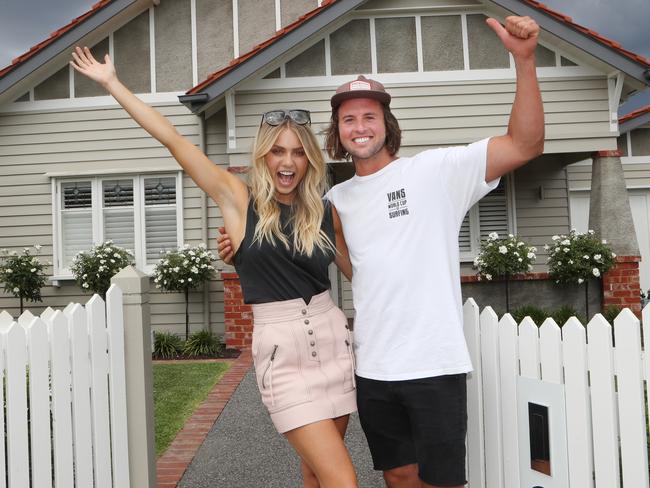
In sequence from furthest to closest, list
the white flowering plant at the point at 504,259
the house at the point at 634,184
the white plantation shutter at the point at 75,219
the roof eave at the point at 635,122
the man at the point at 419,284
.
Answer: the house at the point at 634,184, the roof eave at the point at 635,122, the white plantation shutter at the point at 75,219, the white flowering plant at the point at 504,259, the man at the point at 419,284

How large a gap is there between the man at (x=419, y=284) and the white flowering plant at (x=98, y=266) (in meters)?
7.23

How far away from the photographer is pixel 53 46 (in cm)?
874

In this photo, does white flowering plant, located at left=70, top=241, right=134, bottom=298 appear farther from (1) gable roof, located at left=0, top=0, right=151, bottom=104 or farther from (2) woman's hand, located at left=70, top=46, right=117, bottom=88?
(2) woman's hand, located at left=70, top=46, right=117, bottom=88

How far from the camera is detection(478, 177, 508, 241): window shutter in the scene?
10406 millimetres

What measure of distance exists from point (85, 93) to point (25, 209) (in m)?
2.23

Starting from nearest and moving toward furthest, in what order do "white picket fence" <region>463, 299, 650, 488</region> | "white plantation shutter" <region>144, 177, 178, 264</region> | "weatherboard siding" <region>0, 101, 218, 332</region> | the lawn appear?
"white picket fence" <region>463, 299, 650, 488</region> < the lawn < "weatherboard siding" <region>0, 101, 218, 332</region> < "white plantation shutter" <region>144, 177, 178, 264</region>

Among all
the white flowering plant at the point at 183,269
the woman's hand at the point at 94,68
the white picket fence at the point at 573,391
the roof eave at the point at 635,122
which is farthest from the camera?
the roof eave at the point at 635,122

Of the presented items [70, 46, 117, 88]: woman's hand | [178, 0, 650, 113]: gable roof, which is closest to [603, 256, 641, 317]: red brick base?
[178, 0, 650, 113]: gable roof

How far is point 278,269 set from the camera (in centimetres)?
224

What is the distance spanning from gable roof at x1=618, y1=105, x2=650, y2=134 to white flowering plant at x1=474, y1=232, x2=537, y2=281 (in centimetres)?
401

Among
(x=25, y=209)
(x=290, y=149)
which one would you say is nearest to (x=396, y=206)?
(x=290, y=149)

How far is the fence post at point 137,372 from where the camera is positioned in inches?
112

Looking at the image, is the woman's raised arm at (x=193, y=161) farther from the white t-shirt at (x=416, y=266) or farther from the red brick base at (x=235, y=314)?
the red brick base at (x=235, y=314)

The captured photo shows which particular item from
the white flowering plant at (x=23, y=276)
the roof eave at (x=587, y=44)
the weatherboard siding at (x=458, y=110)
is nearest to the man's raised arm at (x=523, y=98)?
the weatherboard siding at (x=458, y=110)
